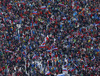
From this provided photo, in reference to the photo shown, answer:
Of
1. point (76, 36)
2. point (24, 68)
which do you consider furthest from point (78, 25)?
point (24, 68)

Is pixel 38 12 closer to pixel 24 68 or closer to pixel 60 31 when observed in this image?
pixel 60 31

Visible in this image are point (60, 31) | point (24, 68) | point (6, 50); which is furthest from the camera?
point (60, 31)

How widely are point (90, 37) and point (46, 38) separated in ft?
5.28

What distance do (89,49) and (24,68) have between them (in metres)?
2.38

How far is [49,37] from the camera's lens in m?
7.16

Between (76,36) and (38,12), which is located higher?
(38,12)

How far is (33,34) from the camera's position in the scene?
283 inches

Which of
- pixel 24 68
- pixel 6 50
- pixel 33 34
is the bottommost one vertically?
pixel 24 68

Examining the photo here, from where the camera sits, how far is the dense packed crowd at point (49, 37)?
647 cm

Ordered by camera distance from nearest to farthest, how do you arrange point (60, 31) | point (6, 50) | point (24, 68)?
point (24, 68) → point (6, 50) → point (60, 31)

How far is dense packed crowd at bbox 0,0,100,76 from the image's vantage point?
6.47 meters

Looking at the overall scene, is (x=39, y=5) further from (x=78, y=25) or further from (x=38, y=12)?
(x=78, y=25)

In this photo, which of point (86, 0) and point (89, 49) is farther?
point (86, 0)

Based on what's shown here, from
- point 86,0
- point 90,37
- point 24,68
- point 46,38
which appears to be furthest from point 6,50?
point 86,0
